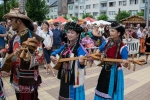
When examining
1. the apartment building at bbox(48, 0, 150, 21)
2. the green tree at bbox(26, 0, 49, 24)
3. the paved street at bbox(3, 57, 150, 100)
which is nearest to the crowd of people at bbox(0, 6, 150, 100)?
the paved street at bbox(3, 57, 150, 100)

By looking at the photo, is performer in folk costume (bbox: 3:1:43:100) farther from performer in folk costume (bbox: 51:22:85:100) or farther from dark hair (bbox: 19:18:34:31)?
performer in folk costume (bbox: 51:22:85:100)

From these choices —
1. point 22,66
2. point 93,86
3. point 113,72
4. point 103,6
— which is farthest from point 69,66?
point 103,6

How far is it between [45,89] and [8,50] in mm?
2672

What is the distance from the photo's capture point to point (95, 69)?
7.96 metres

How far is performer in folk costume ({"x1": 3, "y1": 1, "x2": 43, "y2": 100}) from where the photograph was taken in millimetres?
2812

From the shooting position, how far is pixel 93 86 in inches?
228

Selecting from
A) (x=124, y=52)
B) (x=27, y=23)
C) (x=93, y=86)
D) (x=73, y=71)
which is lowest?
(x=93, y=86)

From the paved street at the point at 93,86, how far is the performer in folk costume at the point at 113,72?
55.0 inches

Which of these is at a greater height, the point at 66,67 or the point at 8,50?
the point at 8,50

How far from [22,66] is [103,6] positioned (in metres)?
51.8

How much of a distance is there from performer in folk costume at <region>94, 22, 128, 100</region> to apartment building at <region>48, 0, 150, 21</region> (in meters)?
40.9

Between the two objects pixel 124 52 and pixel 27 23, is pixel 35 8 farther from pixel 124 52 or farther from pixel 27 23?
pixel 124 52

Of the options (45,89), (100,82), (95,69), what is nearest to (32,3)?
(95,69)

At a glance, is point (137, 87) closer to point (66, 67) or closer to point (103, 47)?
point (103, 47)
